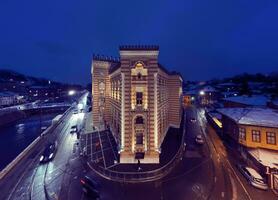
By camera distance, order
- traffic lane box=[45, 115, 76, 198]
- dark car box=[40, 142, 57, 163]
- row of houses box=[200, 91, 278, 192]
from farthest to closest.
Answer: dark car box=[40, 142, 57, 163]
row of houses box=[200, 91, 278, 192]
traffic lane box=[45, 115, 76, 198]

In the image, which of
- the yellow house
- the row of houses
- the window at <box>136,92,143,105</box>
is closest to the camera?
the row of houses

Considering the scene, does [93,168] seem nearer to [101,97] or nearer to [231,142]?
[101,97]

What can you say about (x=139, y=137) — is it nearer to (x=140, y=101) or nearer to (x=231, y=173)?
(x=140, y=101)

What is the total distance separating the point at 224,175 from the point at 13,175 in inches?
1262

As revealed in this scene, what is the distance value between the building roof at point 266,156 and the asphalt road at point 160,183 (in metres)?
3.68

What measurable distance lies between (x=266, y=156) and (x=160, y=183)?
56.3ft

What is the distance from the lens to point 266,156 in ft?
84.2

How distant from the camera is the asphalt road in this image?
20406mm

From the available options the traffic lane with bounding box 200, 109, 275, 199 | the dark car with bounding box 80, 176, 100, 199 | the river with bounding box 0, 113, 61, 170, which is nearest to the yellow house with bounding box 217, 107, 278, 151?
the traffic lane with bounding box 200, 109, 275, 199

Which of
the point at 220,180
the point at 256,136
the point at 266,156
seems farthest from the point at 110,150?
the point at 266,156

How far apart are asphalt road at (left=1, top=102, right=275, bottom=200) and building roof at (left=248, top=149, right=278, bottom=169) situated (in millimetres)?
3684

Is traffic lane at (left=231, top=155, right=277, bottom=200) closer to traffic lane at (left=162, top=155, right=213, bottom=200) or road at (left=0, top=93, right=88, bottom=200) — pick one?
traffic lane at (left=162, top=155, right=213, bottom=200)

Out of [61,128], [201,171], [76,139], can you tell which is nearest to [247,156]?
[201,171]

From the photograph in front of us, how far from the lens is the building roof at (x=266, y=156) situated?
23586mm
